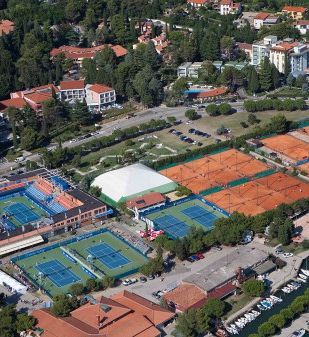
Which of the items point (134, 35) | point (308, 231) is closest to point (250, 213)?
point (308, 231)

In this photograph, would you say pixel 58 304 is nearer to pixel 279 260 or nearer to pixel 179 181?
pixel 279 260

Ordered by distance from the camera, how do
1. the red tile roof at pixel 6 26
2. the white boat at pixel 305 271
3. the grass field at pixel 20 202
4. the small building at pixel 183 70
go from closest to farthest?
1. the white boat at pixel 305 271
2. the grass field at pixel 20 202
3. the small building at pixel 183 70
4. the red tile roof at pixel 6 26

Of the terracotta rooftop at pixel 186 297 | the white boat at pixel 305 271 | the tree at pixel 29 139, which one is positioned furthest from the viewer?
the tree at pixel 29 139

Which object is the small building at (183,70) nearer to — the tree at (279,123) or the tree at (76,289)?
the tree at (279,123)

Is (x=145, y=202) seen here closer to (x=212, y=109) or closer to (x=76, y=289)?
(x=76, y=289)

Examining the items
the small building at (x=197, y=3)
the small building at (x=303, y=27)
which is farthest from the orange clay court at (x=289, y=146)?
the small building at (x=197, y=3)

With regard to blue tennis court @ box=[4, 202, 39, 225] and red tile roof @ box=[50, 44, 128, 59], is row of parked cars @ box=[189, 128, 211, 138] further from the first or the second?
red tile roof @ box=[50, 44, 128, 59]

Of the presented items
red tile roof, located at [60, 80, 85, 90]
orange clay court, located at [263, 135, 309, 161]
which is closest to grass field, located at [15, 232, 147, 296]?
orange clay court, located at [263, 135, 309, 161]
